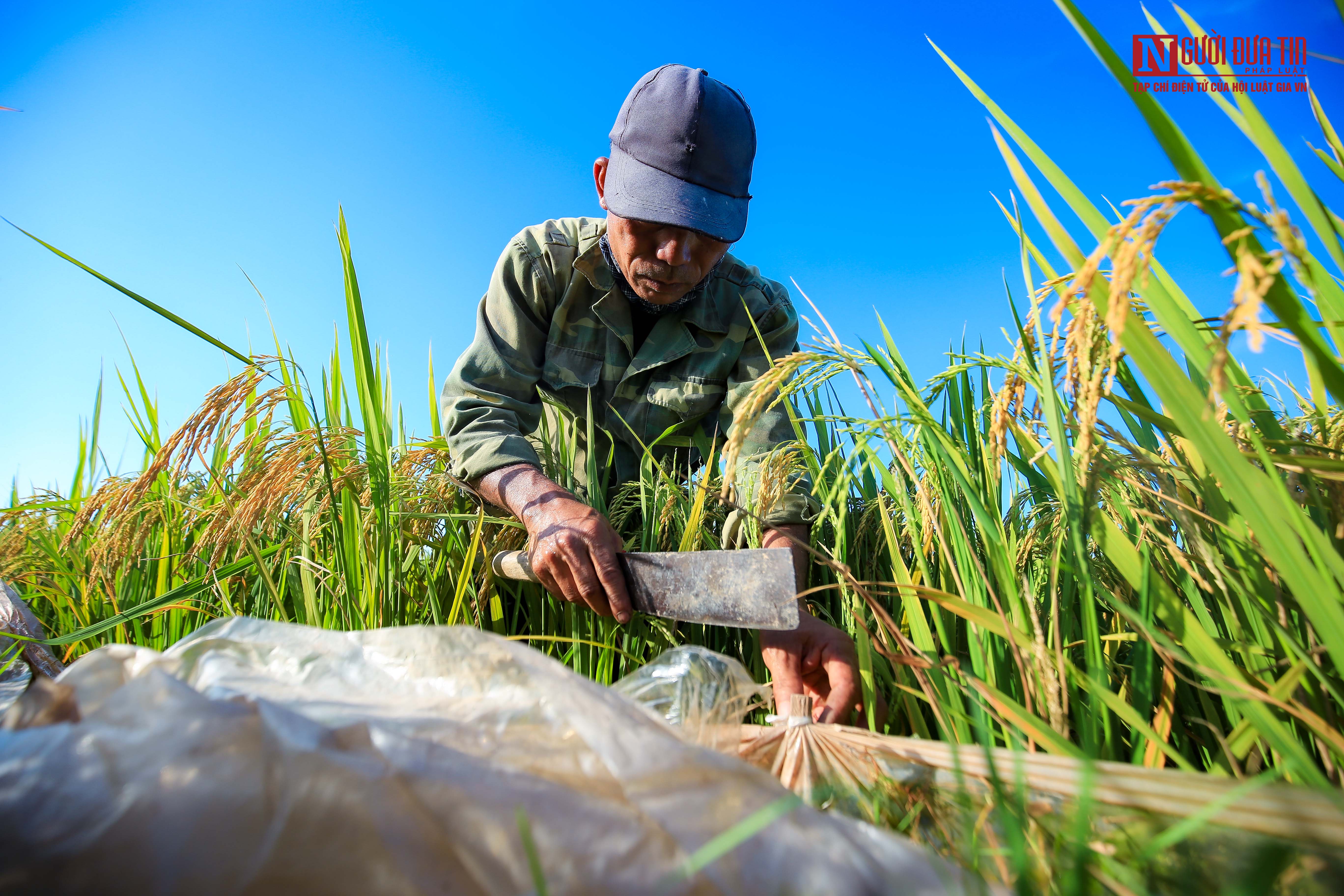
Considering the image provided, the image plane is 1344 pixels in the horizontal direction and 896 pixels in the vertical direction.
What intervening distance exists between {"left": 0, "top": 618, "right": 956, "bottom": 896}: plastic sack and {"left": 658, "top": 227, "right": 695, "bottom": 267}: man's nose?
182 centimetres

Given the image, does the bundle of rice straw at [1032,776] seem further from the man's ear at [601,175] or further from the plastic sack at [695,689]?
the man's ear at [601,175]

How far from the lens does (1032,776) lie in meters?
0.74

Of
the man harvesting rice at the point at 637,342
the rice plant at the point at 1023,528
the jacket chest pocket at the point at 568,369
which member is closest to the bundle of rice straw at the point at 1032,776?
the rice plant at the point at 1023,528

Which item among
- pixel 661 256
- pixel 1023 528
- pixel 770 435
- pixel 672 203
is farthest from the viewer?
pixel 770 435

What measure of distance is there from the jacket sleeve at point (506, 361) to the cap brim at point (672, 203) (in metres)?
0.49

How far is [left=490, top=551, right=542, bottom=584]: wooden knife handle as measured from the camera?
5.70ft

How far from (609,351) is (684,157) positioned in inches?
33.0

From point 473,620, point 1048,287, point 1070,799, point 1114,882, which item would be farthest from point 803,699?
point 473,620

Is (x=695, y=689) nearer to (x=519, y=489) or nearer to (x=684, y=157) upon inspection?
(x=519, y=489)

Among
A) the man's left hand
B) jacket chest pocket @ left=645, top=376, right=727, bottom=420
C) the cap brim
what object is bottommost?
the man's left hand

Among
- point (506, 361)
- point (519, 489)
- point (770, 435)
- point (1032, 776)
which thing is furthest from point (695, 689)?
point (506, 361)

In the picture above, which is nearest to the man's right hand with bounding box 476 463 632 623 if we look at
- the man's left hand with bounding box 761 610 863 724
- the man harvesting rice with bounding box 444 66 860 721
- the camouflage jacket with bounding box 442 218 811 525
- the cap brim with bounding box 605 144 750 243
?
the man harvesting rice with bounding box 444 66 860 721

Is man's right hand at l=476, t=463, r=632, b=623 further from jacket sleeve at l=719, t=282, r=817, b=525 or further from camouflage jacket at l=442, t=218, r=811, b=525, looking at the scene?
camouflage jacket at l=442, t=218, r=811, b=525

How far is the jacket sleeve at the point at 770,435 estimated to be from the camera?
1489 millimetres
